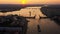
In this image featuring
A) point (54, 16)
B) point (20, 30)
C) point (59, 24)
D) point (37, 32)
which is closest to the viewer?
point (20, 30)

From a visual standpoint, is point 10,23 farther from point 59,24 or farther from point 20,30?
point 59,24

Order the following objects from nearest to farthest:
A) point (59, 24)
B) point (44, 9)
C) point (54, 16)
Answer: point (59, 24)
point (54, 16)
point (44, 9)

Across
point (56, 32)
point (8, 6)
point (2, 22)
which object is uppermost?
point (8, 6)

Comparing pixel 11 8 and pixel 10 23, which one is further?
pixel 11 8

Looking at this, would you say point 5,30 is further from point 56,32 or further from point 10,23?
point 56,32

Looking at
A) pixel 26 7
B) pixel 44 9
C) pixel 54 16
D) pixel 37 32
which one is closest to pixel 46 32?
pixel 37 32

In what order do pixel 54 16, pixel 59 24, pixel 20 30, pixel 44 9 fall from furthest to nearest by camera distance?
1. pixel 44 9
2. pixel 54 16
3. pixel 59 24
4. pixel 20 30

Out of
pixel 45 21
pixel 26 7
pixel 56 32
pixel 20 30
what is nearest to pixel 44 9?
pixel 26 7

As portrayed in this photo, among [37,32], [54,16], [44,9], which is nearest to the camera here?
[37,32]

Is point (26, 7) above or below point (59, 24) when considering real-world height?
above
